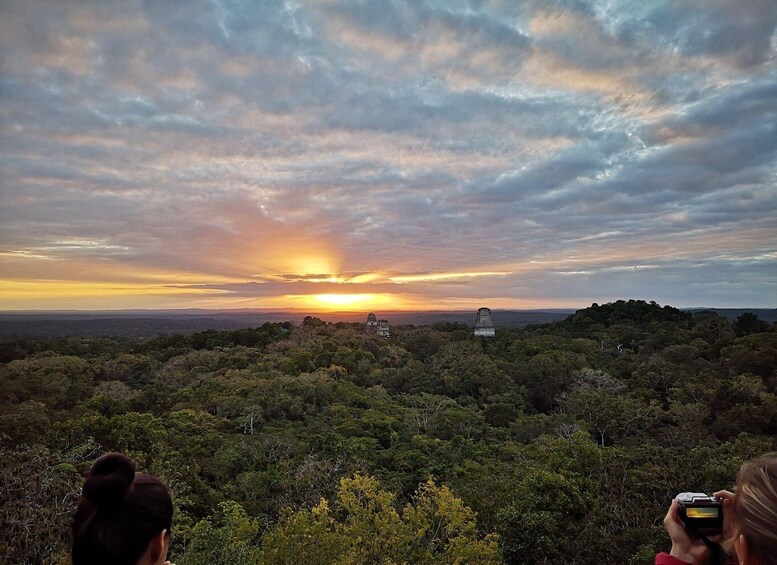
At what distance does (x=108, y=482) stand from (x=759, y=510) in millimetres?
2515

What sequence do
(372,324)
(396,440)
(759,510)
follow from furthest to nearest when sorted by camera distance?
(372,324) → (396,440) → (759,510)

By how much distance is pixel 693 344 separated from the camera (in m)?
40.1

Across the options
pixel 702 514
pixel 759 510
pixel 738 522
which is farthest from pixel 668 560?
pixel 759 510

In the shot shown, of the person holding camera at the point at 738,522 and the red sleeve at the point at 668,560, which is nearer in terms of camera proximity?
the person holding camera at the point at 738,522

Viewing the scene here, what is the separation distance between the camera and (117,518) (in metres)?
2.08

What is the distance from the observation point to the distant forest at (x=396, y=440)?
37.0ft

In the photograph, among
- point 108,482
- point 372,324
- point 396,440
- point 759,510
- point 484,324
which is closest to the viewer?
point 759,510

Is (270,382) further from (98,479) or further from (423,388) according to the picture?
(98,479)

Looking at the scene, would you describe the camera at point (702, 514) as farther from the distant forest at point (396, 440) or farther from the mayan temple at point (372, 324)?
the mayan temple at point (372, 324)

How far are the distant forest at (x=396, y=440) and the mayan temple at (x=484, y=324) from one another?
36.2 feet

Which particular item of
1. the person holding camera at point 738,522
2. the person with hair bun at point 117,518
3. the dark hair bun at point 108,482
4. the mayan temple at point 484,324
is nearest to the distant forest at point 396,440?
the person with hair bun at point 117,518

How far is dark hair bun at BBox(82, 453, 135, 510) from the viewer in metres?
2.06

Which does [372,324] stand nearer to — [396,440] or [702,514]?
[396,440]

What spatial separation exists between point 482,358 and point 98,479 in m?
38.8
